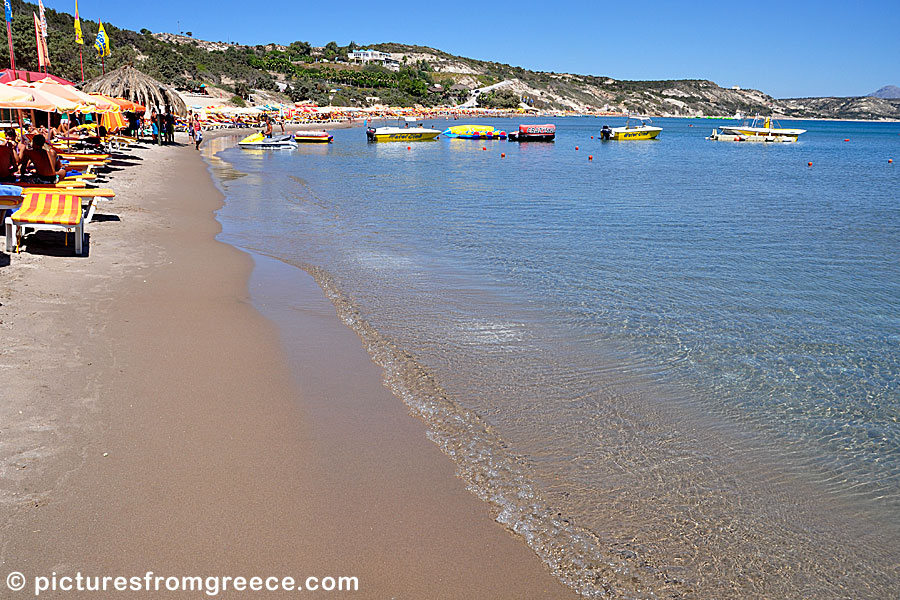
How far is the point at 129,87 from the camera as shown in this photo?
99.1 feet

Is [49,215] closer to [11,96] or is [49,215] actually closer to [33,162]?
[11,96]

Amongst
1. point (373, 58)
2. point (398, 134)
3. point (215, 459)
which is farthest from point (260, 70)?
point (215, 459)

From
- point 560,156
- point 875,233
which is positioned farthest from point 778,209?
point 560,156

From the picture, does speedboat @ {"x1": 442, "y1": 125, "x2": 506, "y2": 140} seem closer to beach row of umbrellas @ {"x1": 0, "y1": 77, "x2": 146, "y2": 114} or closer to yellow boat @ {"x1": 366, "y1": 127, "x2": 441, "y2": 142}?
yellow boat @ {"x1": 366, "y1": 127, "x2": 441, "y2": 142}

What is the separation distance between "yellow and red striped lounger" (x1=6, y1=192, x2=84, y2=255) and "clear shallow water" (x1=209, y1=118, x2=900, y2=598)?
3129 millimetres

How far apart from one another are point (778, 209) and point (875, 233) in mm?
4663

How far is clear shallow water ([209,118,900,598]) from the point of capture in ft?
13.4

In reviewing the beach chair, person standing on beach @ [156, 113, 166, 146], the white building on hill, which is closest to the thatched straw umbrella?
person standing on beach @ [156, 113, 166, 146]

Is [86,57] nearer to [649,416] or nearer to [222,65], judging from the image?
[222,65]

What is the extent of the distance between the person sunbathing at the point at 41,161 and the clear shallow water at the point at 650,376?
340 cm

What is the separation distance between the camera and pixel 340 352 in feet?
22.8

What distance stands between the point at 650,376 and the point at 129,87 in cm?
3044

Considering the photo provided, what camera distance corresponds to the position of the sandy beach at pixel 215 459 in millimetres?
3588

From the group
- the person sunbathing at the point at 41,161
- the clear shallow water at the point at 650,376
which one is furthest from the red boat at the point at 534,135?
the person sunbathing at the point at 41,161
